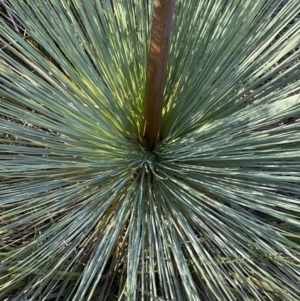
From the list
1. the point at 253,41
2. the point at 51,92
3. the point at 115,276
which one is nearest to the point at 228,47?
the point at 253,41

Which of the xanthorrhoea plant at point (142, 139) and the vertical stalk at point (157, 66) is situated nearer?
the vertical stalk at point (157, 66)

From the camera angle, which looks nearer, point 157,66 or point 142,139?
point 157,66

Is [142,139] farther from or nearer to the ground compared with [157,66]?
nearer to the ground

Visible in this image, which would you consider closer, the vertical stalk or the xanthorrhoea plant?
the vertical stalk

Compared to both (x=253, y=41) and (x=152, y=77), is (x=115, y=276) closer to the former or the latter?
(x=152, y=77)
